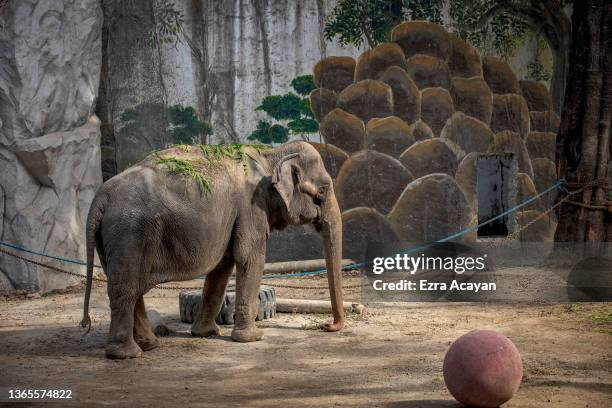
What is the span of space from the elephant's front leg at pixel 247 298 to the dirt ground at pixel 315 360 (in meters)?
0.16

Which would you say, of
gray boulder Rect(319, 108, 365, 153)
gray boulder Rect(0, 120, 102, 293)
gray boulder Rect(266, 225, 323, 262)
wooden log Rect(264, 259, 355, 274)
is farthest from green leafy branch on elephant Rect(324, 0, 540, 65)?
gray boulder Rect(0, 120, 102, 293)

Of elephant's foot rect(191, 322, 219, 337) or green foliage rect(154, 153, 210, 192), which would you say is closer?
green foliage rect(154, 153, 210, 192)

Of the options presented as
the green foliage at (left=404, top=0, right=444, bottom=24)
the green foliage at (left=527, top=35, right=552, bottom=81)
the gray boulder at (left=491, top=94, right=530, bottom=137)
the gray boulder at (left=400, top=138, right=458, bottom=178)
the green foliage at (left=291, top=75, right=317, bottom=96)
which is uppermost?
the green foliage at (left=404, top=0, right=444, bottom=24)

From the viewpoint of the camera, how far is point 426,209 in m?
13.3

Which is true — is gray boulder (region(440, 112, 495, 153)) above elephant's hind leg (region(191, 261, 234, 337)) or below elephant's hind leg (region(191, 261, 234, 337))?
above

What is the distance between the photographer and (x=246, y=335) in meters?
7.67

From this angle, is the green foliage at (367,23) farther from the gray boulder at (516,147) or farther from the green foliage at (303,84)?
the gray boulder at (516,147)

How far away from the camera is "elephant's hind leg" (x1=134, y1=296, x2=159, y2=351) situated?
723 cm

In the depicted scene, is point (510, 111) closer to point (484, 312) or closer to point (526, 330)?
point (484, 312)

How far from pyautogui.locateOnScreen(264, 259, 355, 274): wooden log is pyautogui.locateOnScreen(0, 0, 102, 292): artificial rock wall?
2.82 meters

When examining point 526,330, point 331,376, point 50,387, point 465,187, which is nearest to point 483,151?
point 465,187

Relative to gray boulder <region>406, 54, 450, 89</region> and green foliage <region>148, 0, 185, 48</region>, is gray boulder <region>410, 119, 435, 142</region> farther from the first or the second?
green foliage <region>148, 0, 185, 48</region>

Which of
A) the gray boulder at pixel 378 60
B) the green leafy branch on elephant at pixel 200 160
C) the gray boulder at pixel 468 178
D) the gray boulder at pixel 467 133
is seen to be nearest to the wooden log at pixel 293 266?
the gray boulder at pixel 468 178

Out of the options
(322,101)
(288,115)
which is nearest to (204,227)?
(288,115)
